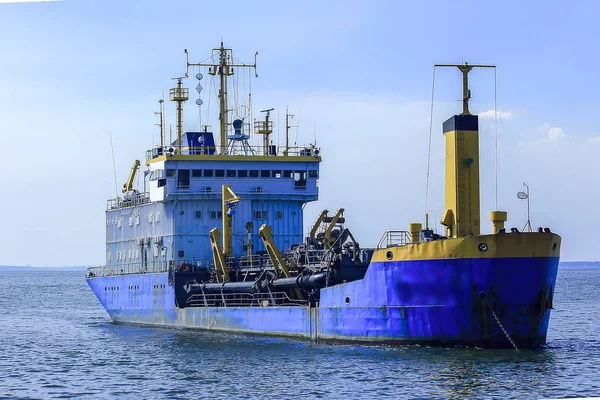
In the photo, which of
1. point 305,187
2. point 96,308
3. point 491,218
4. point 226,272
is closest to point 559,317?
point 305,187

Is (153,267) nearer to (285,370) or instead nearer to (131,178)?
(131,178)

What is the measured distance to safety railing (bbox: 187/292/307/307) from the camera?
36.5 m

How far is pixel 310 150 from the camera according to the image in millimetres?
43188

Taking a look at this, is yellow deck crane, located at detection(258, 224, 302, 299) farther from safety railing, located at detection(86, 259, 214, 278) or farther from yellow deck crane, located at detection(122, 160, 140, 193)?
yellow deck crane, located at detection(122, 160, 140, 193)

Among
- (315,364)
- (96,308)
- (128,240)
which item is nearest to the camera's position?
(315,364)

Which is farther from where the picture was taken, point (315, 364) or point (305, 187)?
point (305, 187)

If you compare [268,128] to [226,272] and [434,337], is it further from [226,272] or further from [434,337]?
[434,337]

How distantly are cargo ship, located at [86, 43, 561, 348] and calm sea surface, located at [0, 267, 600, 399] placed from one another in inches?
34.0

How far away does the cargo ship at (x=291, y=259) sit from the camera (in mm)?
28109

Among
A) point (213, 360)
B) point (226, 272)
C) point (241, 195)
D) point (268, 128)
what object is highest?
point (268, 128)

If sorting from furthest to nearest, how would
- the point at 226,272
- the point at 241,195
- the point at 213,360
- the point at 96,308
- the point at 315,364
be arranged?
the point at 96,308, the point at 241,195, the point at 226,272, the point at 213,360, the point at 315,364

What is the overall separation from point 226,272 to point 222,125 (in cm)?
753

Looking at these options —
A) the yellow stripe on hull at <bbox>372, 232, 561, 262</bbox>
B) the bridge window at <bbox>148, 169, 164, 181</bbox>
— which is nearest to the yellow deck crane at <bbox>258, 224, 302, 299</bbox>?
the bridge window at <bbox>148, 169, 164, 181</bbox>

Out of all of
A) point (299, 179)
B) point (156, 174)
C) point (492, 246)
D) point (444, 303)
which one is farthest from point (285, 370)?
point (156, 174)
